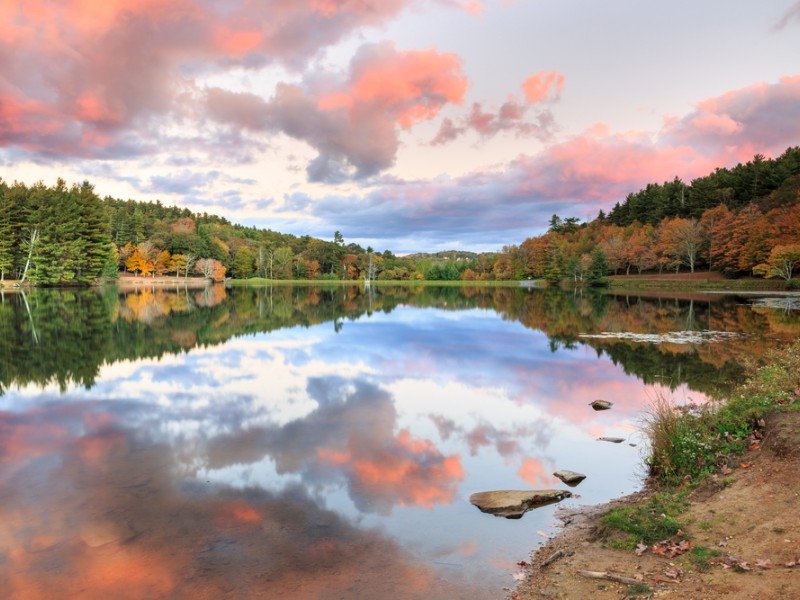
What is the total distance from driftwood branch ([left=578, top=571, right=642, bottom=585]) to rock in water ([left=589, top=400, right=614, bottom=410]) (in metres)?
8.76

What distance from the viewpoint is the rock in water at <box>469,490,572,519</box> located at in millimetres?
7364

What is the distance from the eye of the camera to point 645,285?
289 feet

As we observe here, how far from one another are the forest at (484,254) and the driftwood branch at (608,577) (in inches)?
2818

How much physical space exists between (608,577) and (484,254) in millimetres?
170655

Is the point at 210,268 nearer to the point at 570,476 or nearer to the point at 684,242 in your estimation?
the point at 684,242

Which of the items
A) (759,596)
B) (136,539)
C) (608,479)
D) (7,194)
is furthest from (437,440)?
(7,194)

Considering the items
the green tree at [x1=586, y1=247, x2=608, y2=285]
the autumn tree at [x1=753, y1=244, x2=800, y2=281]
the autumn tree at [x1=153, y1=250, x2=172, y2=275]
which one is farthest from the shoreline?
the autumn tree at [x1=153, y1=250, x2=172, y2=275]

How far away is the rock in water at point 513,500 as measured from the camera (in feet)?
24.2

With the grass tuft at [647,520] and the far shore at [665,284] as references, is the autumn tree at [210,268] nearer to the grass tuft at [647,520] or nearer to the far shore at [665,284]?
the far shore at [665,284]

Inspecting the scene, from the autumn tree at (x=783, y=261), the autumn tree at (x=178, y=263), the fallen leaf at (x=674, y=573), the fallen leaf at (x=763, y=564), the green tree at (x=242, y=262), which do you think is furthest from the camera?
the green tree at (x=242, y=262)

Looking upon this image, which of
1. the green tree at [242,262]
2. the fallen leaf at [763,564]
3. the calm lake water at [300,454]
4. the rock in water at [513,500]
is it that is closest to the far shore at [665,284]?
the green tree at [242,262]

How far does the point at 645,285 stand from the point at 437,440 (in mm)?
88899

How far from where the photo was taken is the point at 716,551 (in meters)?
5.25

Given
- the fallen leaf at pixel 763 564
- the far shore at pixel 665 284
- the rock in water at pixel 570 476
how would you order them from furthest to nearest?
1. the far shore at pixel 665 284
2. the rock in water at pixel 570 476
3. the fallen leaf at pixel 763 564
